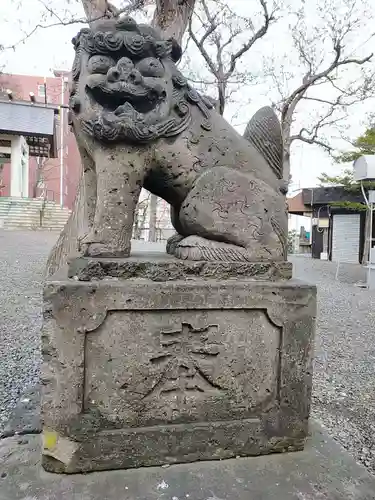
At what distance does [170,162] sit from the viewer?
1.75 metres

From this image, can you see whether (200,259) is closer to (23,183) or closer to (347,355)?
(347,355)

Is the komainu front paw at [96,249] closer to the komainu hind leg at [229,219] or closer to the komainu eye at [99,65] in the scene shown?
the komainu hind leg at [229,219]

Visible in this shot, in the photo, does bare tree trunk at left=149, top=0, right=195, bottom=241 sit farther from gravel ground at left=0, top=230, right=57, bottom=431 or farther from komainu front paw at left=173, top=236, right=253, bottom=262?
komainu front paw at left=173, top=236, right=253, bottom=262

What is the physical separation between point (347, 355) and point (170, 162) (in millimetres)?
3044

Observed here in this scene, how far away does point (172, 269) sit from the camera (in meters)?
1.64

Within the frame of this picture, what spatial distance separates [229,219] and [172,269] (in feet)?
1.10

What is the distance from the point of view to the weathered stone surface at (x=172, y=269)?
1.57 m

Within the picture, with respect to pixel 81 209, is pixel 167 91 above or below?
above

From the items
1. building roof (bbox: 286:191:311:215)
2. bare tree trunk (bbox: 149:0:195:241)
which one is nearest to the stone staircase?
building roof (bbox: 286:191:311:215)

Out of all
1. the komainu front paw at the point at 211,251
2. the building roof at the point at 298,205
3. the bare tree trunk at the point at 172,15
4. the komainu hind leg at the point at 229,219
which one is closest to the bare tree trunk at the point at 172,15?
the bare tree trunk at the point at 172,15

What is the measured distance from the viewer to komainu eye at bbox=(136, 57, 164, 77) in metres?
1.70

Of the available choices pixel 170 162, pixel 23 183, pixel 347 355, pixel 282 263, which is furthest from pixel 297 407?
pixel 23 183

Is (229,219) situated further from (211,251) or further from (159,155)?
(159,155)

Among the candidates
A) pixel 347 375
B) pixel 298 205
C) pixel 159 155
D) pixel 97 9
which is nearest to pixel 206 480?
pixel 159 155
